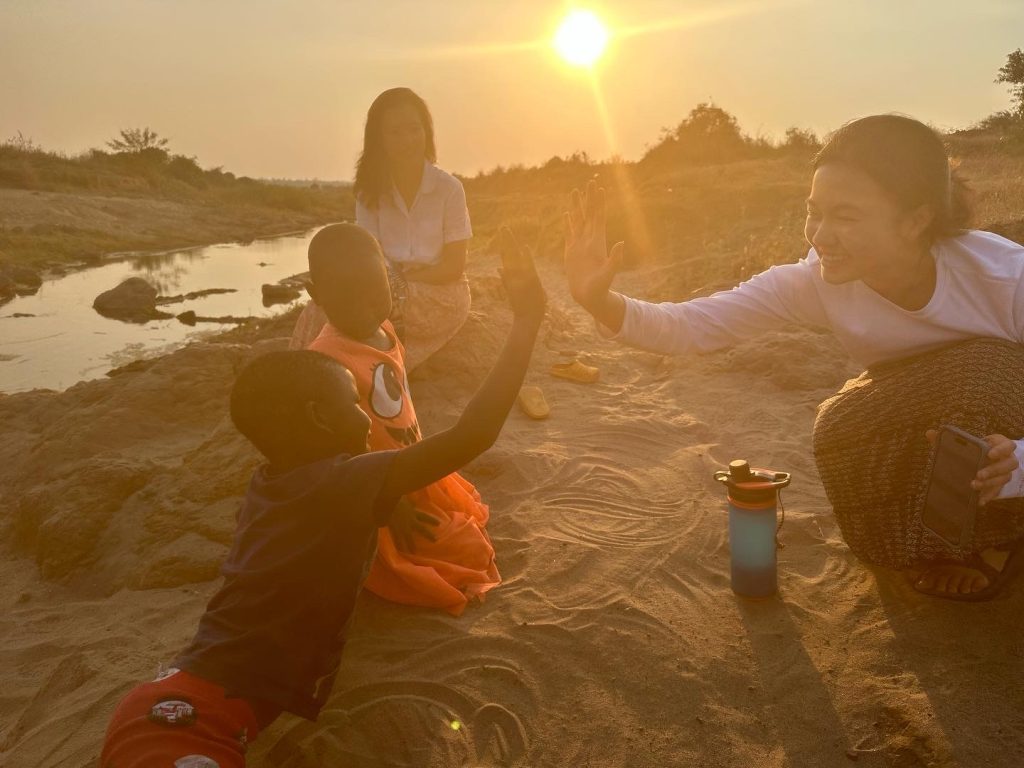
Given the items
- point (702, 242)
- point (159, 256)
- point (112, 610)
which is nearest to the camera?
point (112, 610)

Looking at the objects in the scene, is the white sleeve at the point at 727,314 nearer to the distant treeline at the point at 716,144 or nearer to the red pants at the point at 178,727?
the red pants at the point at 178,727

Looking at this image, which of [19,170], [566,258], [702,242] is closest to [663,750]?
[566,258]

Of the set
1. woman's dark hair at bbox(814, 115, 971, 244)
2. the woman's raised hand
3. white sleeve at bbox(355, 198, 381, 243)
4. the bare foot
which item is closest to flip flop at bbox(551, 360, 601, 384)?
white sleeve at bbox(355, 198, 381, 243)

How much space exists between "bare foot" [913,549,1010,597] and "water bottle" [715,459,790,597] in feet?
1.61

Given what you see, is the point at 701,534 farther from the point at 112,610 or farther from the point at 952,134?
the point at 952,134

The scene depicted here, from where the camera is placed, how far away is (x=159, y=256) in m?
20.5

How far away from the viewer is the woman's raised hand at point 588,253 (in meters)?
2.59

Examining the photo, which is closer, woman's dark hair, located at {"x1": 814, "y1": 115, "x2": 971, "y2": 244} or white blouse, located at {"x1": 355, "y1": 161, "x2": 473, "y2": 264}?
woman's dark hair, located at {"x1": 814, "y1": 115, "x2": 971, "y2": 244}

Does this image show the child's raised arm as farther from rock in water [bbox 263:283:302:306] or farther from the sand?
rock in water [bbox 263:283:302:306]

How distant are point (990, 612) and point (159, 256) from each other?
2140 cm

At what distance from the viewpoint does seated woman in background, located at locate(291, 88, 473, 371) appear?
14.3 feet

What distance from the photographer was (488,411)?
6.46 ft

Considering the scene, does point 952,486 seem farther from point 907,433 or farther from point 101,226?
point 101,226

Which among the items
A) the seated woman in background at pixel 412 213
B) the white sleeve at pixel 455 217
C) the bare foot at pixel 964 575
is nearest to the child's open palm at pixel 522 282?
the bare foot at pixel 964 575
